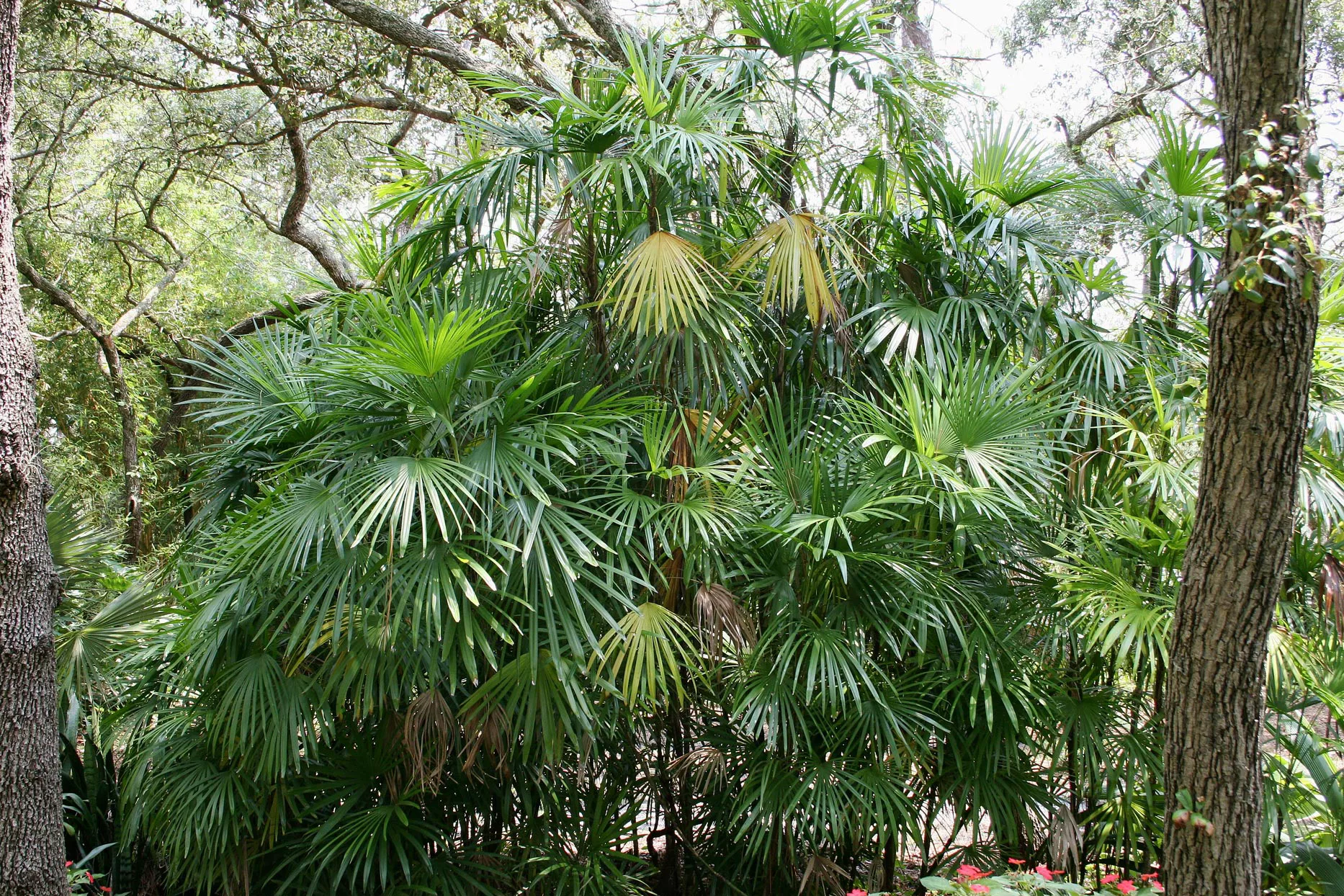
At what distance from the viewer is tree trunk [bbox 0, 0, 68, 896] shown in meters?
2.54

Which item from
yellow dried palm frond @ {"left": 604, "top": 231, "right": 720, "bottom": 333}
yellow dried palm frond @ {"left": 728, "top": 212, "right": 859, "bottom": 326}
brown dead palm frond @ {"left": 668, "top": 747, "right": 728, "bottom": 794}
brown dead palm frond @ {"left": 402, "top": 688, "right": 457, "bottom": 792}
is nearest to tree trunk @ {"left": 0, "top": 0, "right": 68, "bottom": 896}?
brown dead palm frond @ {"left": 402, "top": 688, "right": 457, "bottom": 792}

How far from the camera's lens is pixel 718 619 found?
2533 millimetres

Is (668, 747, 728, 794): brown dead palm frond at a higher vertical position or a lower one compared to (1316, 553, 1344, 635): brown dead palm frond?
lower

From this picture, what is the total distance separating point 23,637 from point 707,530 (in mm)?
1869

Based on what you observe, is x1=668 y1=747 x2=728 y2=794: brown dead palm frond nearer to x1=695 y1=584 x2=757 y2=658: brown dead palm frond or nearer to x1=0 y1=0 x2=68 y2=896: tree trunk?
x1=695 y1=584 x2=757 y2=658: brown dead palm frond

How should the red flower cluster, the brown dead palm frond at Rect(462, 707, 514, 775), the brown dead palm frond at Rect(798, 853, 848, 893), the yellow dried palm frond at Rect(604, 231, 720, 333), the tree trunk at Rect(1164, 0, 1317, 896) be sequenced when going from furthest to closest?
the brown dead palm frond at Rect(798, 853, 848, 893)
the yellow dried palm frond at Rect(604, 231, 720, 333)
the brown dead palm frond at Rect(462, 707, 514, 775)
the red flower cluster
the tree trunk at Rect(1164, 0, 1317, 896)

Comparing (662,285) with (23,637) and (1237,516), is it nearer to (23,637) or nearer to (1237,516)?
(1237,516)

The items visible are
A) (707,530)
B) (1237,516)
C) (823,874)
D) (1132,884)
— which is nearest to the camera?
(1237,516)

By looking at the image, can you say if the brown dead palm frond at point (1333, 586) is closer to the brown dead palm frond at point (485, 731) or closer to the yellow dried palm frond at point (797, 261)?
the yellow dried palm frond at point (797, 261)

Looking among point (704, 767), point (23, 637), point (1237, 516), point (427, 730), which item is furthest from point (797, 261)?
point (23, 637)

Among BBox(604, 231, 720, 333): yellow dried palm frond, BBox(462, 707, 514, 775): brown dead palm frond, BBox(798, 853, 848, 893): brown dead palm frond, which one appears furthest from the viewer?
BBox(798, 853, 848, 893): brown dead palm frond

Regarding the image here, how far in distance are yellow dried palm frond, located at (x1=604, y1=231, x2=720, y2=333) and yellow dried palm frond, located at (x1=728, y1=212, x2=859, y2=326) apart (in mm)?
167

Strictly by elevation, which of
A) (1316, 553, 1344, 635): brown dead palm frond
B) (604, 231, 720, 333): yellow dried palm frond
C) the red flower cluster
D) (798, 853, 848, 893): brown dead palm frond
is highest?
(604, 231, 720, 333): yellow dried palm frond

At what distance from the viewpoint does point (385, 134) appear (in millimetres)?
9195
